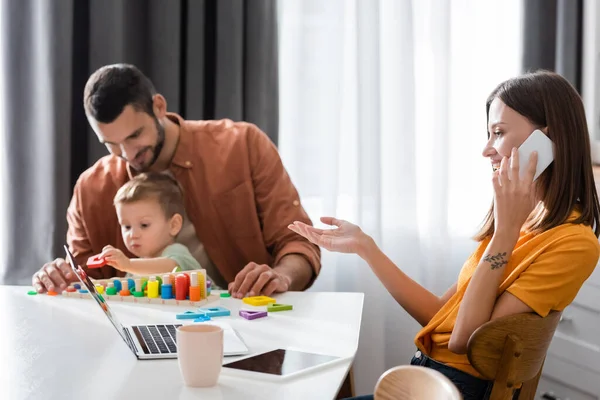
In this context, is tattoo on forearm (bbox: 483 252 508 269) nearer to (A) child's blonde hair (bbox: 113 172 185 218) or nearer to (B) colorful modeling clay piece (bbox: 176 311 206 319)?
(B) colorful modeling clay piece (bbox: 176 311 206 319)

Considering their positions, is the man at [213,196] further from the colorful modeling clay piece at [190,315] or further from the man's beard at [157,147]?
the colorful modeling clay piece at [190,315]

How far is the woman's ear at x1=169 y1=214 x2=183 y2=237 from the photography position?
216cm

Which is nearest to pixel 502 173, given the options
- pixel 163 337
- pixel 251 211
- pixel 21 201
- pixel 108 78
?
→ pixel 163 337

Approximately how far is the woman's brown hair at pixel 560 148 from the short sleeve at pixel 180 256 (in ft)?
2.97

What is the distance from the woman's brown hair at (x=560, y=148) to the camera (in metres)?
1.47

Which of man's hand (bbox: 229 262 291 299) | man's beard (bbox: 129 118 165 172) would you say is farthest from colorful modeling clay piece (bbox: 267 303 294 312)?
man's beard (bbox: 129 118 165 172)

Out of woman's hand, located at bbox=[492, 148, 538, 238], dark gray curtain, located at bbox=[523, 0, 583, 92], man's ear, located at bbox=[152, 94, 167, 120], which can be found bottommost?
woman's hand, located at bbox=[492, 148, 538, 238]

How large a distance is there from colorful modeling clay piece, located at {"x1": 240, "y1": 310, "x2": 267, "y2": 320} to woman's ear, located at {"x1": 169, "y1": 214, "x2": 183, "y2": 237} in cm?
64

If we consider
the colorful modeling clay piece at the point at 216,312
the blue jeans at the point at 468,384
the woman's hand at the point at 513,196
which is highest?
the woman's hand at the point at 513,196

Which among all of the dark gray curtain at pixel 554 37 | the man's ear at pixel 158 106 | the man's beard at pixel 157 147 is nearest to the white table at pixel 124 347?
the man's beard at pixel 157 147

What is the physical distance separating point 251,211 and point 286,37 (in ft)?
2.69

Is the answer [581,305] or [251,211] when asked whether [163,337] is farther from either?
[581,305]

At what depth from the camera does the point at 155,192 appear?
2.14 m

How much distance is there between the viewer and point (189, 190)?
93.2 inches
